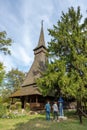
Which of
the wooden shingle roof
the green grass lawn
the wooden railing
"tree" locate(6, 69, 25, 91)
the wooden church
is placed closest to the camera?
the green grass lawn

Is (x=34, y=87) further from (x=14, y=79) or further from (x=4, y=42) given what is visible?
(x=14, y=79)

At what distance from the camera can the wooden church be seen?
2615cm

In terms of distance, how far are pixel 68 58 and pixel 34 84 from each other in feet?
28.8

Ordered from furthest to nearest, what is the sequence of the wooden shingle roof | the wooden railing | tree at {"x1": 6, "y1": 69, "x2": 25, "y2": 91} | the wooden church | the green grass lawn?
tree at {"x1": 6, "y1": 69, "x2": 25, "y2": 91}
the wooden shingle roof
the wooden church
the wooden railing
the green grass lawn

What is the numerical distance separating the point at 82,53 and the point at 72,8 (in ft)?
19.0

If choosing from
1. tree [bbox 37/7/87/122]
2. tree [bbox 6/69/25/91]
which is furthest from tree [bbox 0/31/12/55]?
tree [bbox 6/69/25/91]

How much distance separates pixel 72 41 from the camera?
2119 cm

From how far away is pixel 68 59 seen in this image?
20969 millimetres

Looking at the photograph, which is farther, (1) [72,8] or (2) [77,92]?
(1) [72,8]

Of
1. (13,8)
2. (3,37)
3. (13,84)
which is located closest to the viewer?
(13,8)

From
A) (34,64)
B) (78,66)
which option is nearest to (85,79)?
(78,66)

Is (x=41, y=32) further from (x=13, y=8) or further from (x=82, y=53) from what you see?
(x=13, y=8)

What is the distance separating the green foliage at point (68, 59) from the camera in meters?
18.6

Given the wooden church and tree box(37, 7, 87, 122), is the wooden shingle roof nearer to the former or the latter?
the wooden church
